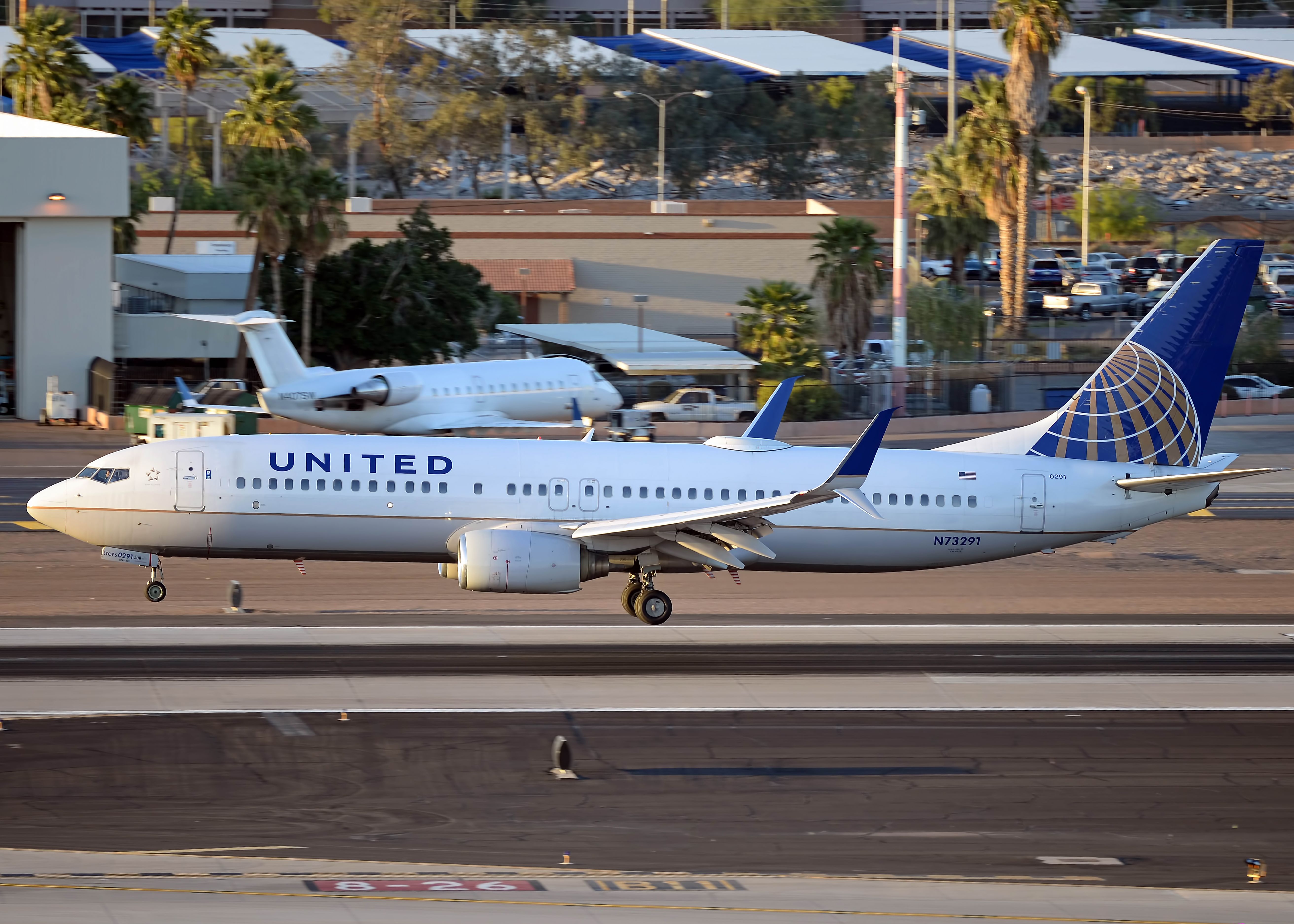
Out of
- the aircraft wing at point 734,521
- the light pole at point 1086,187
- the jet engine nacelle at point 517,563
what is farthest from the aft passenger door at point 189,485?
the light pole at point 1086,187

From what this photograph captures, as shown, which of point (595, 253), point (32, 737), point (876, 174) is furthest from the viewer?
point (876, 174)

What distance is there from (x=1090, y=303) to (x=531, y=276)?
3431cm

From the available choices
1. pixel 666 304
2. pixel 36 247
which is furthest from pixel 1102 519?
pixel 666 304

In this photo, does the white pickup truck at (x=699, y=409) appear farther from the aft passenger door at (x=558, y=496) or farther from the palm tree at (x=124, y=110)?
the palm tree at (x=124, y=110)

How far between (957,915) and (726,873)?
2.67 metres

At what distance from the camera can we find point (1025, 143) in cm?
8144

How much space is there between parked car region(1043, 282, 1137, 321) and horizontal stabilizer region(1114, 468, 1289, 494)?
6585 centimetres

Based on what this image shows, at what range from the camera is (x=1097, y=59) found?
154 meters

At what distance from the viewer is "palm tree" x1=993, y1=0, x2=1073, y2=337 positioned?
8075 centimetres

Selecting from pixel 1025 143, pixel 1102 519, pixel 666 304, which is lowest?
pixel 1102 519

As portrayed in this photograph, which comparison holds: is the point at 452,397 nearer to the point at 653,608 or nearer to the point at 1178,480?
the point at 653,608

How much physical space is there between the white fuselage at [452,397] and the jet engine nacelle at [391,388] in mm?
90

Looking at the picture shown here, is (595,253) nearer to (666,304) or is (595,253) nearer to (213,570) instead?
(666,304)

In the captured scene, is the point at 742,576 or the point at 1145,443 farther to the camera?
the point at 742,576
